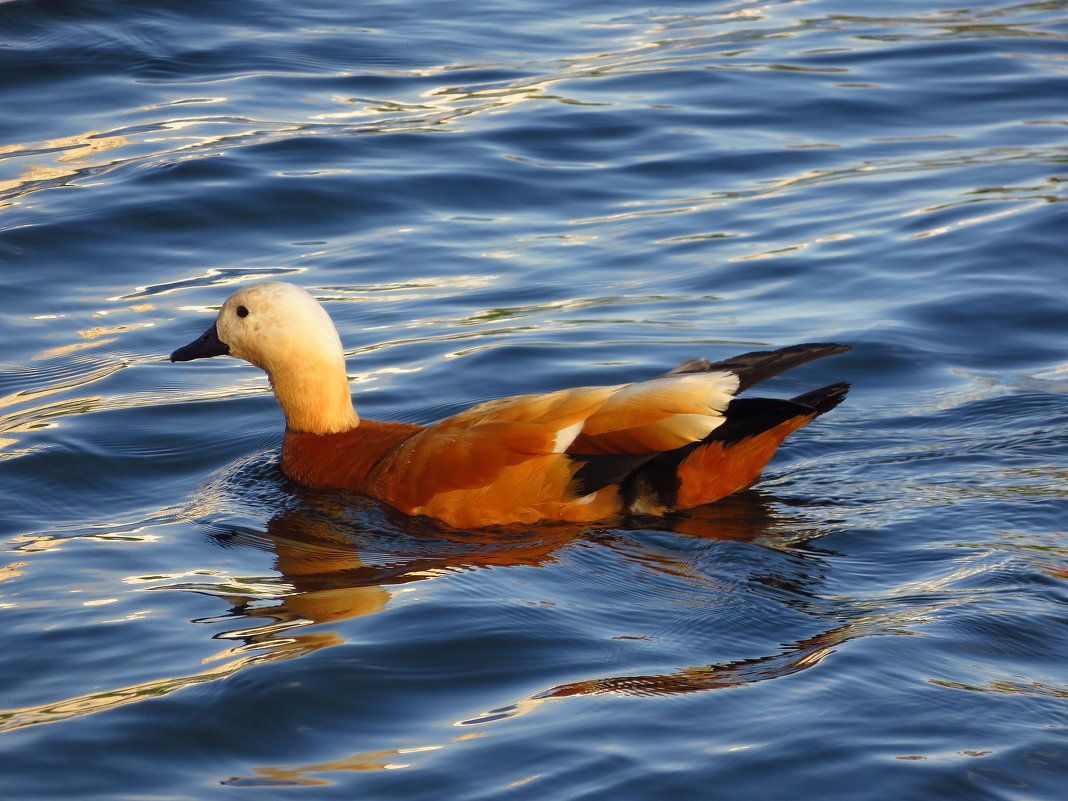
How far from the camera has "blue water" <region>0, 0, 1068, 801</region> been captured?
13.2 ft

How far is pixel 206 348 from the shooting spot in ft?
22.8

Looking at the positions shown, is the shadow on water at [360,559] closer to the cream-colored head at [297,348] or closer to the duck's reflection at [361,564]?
the duck's reflection at [361,564]

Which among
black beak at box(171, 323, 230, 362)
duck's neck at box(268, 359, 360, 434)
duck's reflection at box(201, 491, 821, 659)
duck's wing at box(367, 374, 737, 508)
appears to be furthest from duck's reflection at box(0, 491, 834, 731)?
black beak at box(171, 323, 230, 362)

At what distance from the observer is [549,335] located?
8312 millimetres

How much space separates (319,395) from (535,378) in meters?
1.53

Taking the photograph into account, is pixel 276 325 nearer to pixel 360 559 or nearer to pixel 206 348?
pixel 206 348

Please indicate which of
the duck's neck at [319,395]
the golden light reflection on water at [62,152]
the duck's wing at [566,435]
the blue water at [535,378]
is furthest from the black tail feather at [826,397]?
the golden light reflection on water at [62,152]

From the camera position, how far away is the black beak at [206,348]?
272 inches

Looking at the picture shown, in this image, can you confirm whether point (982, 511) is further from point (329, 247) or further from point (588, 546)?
point (329, 247)

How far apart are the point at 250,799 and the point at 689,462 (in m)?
2.70

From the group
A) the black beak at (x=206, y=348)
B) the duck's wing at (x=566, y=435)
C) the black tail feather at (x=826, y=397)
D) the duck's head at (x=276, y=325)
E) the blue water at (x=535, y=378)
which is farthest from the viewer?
the black beak at (x=206, y=348)

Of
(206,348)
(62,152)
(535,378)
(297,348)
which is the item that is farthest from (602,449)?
(62,152)

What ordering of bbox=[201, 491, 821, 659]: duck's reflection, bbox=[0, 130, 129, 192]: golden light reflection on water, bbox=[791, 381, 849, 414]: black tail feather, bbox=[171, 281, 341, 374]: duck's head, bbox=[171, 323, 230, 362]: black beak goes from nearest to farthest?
bbox=[201, 491, 821, 659]: duck's reflection
bbox=[791, 381, 849, 414]: black tail feather
bbox=[171, 281, 341, 374]: duck's head
bbox=[171, 323, 230, 362]: black beak
bbox=[0, 130, 129, 192]: golden light reflection on water

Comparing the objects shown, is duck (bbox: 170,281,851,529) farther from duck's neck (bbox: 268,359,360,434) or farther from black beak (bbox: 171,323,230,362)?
black beak (bbox: 171,323,230,362)
